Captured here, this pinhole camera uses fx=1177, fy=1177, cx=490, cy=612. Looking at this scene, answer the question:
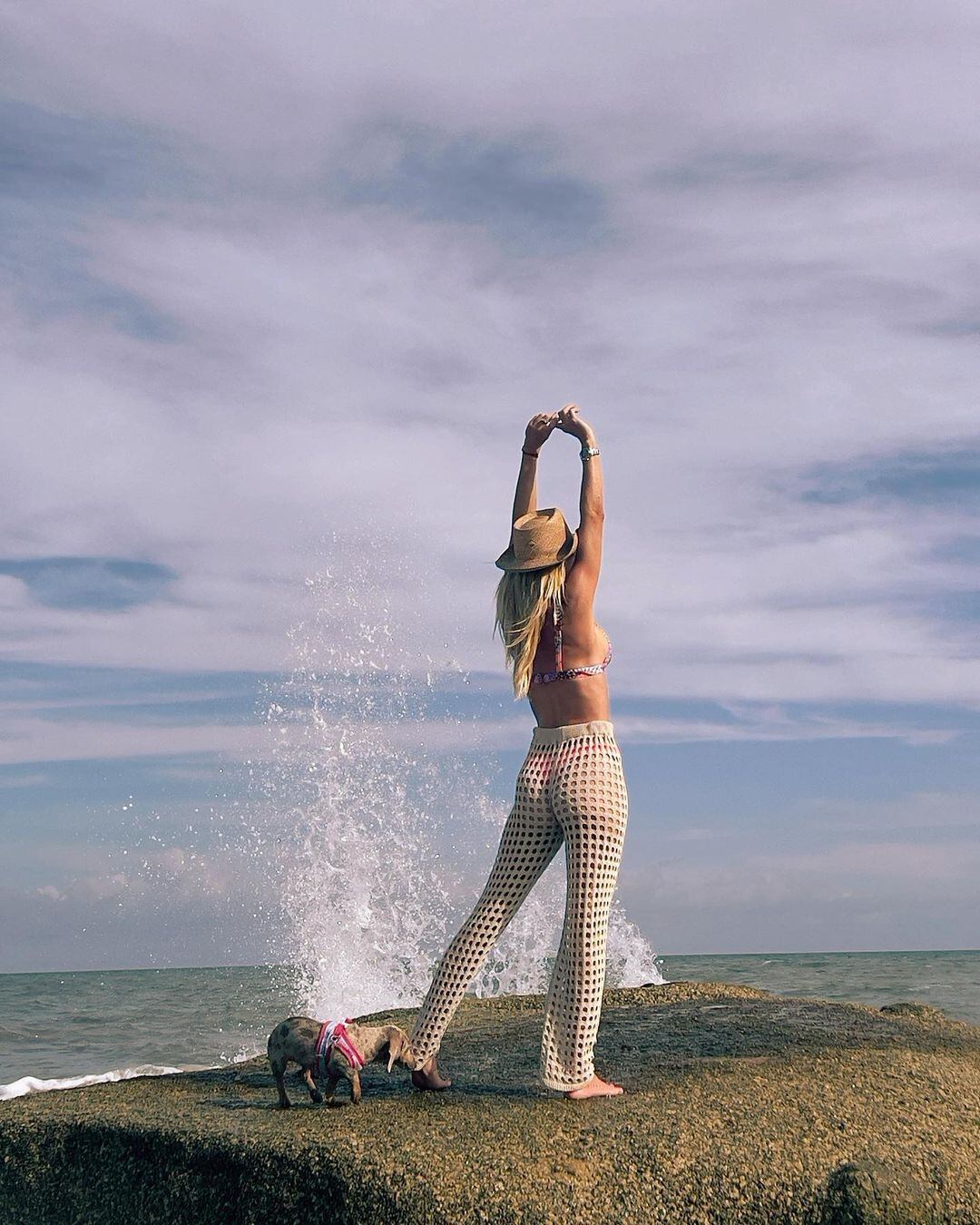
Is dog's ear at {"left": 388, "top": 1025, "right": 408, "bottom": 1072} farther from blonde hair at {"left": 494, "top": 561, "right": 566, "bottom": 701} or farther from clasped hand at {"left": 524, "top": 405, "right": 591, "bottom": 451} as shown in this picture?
clasped hand at {"left": 524, "top": 405, "right": 591, "bottom": 451}

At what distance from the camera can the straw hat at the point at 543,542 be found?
605cm

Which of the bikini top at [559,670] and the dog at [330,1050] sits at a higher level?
the bikini top at [559,670]

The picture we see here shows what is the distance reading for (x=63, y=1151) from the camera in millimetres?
5730

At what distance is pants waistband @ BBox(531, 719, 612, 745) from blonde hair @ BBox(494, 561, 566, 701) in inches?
10.4

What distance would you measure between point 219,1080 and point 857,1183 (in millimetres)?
3840

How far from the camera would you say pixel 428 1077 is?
5973mm

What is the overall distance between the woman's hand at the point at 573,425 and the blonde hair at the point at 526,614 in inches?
26.0

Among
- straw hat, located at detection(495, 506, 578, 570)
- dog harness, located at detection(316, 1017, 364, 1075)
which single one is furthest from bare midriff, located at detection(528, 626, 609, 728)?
dog harness, located at detection(316, 1017, 364, 1075)

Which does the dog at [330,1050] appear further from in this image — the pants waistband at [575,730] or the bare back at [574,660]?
the bare back at [574,660]

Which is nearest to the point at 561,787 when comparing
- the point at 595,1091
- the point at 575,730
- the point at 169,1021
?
the point at 575,730

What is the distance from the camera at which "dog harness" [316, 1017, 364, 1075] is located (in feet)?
18.2

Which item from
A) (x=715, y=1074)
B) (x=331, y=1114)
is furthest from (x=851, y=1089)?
(x=331, y=1114)

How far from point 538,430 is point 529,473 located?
0.25 m

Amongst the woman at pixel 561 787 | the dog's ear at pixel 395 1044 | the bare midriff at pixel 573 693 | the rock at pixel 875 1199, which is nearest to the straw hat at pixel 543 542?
the woman at pixel 561 787
